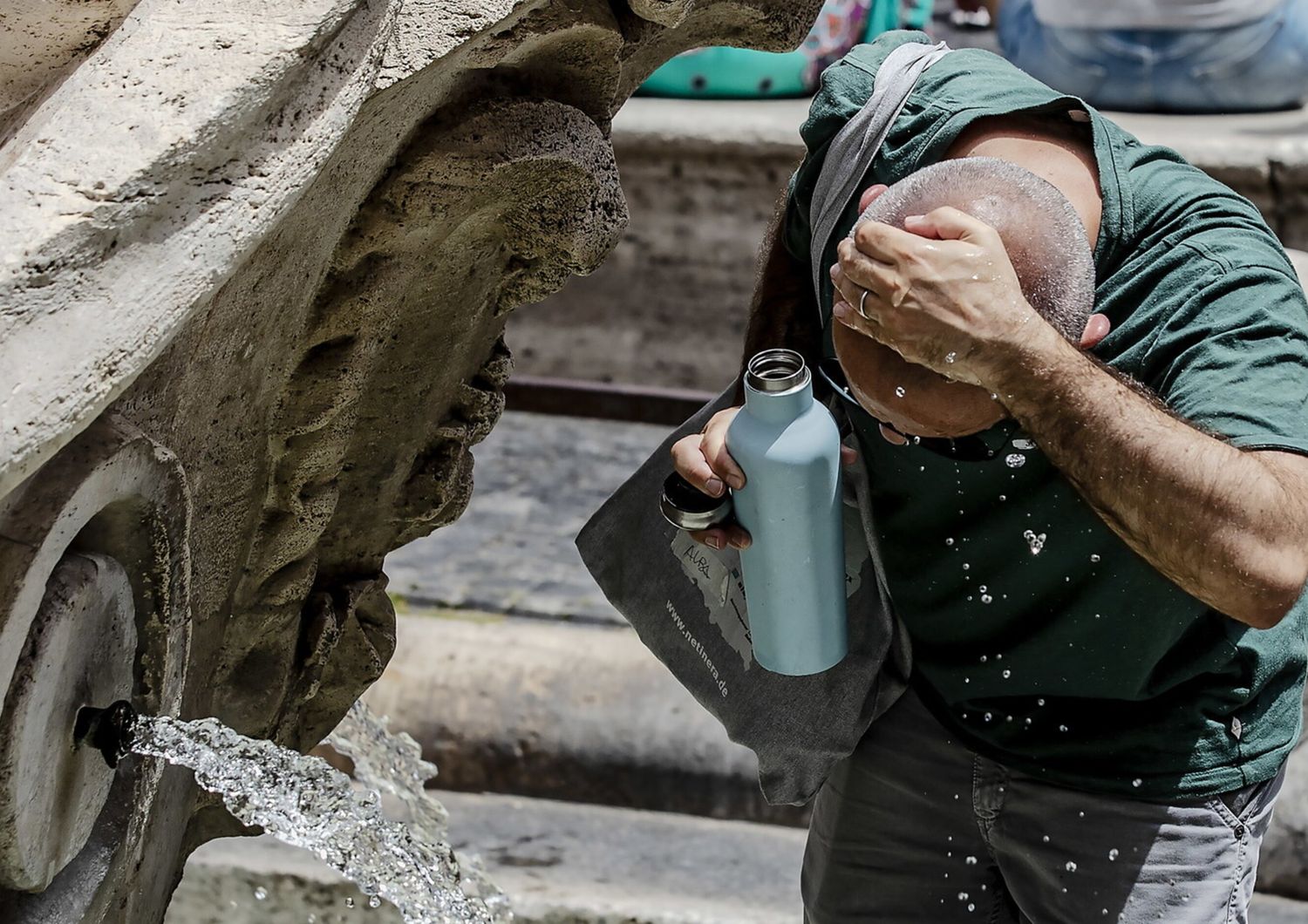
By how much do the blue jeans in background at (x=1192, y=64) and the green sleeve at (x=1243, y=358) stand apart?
7.66ft

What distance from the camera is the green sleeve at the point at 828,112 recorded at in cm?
119

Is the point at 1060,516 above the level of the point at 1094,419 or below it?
below

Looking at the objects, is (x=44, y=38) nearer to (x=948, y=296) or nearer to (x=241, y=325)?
(x=241, y=325)

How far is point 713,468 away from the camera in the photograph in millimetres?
1062

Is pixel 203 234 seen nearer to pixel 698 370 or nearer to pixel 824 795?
pixel 824 795

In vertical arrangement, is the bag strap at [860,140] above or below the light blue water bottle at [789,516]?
above

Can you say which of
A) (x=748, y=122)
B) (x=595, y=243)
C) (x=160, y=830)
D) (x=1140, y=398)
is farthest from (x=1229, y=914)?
(x=748, y=122)

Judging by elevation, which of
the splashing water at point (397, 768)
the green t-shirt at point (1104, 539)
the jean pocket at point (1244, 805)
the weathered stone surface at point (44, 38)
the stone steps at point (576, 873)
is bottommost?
the stone steps at point (576, 873)

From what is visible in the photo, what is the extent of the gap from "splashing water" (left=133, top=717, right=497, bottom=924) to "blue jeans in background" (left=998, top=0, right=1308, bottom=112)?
2.45 metres

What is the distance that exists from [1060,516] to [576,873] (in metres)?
0.97

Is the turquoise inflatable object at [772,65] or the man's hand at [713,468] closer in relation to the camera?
the man's hand at [713,468]

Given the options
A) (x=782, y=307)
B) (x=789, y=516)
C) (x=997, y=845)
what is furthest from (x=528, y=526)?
(x=789, y=516)

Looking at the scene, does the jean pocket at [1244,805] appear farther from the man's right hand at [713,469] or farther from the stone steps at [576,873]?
the stone steps at [576,873]

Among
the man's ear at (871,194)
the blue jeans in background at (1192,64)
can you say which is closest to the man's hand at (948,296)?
the man's ear at (871,194)
